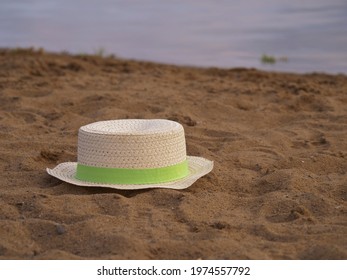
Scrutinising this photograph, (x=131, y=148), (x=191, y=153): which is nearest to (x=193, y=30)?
(x=191, y=153)

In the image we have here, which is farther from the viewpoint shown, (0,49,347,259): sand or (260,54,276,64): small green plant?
(260,54,276,64): small green plant

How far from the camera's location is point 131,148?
430 cm

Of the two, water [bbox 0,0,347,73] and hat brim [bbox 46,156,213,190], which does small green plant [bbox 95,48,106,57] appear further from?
hat brim [bbox 46,156,213,190]

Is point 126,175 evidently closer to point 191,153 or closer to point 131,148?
point 131,148

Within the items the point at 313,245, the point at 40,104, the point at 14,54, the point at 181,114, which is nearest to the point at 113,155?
the point at 313,245

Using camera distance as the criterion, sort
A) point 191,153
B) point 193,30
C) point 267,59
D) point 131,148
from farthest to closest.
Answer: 1. point 193,30
2. point 267,59
3. point 191,153
4. point 131,148

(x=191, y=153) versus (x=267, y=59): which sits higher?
(x=267, y=59)


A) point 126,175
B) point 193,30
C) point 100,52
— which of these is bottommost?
point 126,175

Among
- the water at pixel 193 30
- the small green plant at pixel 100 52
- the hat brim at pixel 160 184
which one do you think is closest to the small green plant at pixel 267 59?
the water at pixel 193 30

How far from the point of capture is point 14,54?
867 centimetres

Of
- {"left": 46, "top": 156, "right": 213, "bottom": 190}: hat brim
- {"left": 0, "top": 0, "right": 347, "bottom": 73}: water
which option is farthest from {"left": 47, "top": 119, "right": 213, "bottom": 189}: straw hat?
{"left": 0, "top": 0, "right": 347, "bottom": 73}: water

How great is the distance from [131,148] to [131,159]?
0.06 metres

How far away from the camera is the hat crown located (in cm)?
431

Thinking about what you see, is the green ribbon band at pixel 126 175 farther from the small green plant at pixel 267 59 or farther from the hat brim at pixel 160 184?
the small green plant at pixel 267 59
